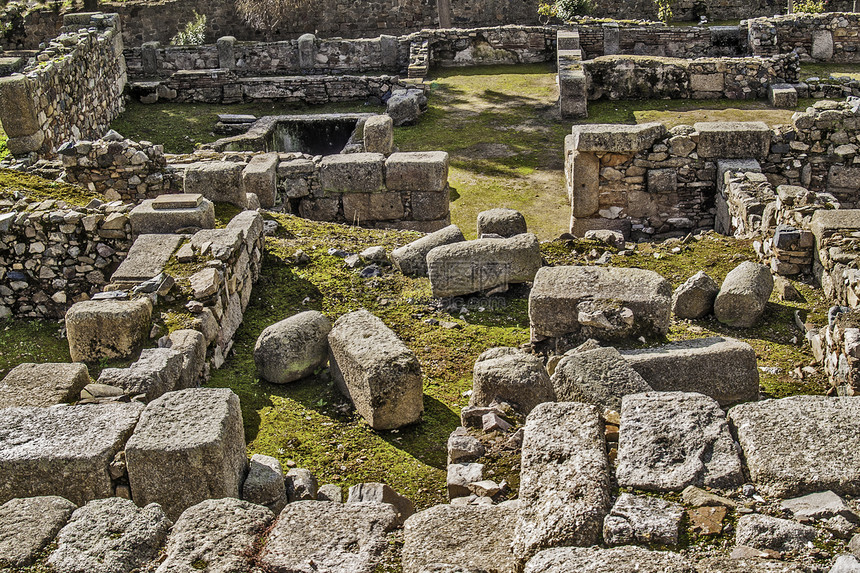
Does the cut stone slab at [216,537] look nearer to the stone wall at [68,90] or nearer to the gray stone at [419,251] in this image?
the gray stone at [419,251]

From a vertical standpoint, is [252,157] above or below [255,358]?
above

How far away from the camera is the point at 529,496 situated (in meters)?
4.32

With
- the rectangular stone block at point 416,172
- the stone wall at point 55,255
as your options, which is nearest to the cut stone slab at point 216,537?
the stone wall at point 55,255

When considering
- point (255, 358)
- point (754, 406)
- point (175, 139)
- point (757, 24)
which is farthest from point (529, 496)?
point (757, 24)

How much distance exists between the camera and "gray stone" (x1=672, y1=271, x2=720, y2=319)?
7.89 meters

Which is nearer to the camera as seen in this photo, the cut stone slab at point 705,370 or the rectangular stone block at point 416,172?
the cut stone slab at point 705,370

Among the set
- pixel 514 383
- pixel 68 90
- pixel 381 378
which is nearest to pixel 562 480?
pixel 514 383

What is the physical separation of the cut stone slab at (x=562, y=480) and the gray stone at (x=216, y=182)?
6.06 m

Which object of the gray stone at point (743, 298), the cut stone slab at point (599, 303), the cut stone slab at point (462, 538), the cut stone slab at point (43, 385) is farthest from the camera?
the gray stone at point (743, 298)

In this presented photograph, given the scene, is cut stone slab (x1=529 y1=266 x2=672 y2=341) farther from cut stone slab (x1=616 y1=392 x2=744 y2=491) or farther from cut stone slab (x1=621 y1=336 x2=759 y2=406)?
cut stone slab (x1=616 y1=392 x2=744 y2=491)

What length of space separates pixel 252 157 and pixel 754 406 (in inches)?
355

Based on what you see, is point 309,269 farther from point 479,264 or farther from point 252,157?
point 252,157

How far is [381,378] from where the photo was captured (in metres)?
6.34

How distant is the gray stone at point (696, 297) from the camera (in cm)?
789
